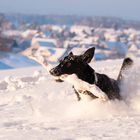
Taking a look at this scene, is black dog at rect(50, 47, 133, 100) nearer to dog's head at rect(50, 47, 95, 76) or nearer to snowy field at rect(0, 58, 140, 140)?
dog's head at rect(50, 47, 95, 76)

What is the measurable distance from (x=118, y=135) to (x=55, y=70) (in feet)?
6.09

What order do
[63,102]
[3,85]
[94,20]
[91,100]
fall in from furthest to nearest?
[94,20]
[3,85]
[63,102]
[91,100]

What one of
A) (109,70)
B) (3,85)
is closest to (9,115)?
(3,85)

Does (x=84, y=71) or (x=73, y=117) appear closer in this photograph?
(x=73, y=117)

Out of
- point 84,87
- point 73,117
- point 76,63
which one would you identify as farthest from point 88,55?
point 73,117

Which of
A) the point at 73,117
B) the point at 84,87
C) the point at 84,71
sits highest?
the point at 84,71

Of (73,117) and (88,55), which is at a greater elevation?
(88,55)

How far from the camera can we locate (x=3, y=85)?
38.1 ft

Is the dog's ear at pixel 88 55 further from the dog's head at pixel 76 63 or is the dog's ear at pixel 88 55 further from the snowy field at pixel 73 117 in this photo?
the snowy field at pixel 73 117

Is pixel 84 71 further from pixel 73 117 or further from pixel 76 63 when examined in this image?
pixel 73 117

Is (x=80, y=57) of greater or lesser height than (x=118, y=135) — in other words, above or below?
above

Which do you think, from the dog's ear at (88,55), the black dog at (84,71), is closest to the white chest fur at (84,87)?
the black dog at (84,71)

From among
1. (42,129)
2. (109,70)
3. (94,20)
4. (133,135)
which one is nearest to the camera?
(133,135)

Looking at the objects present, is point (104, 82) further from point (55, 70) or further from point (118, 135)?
point (118, 135)
